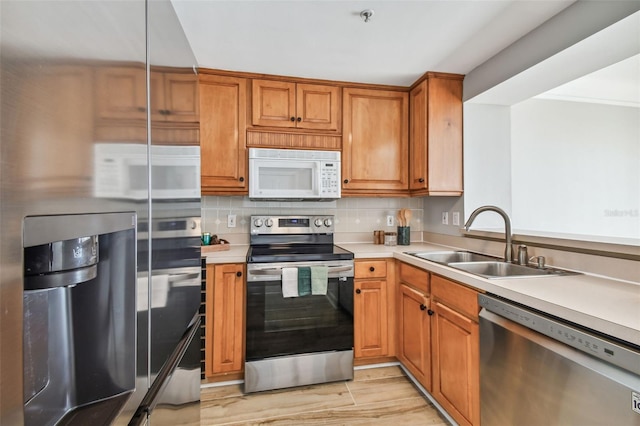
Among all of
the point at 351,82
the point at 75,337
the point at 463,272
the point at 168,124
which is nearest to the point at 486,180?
the point at 463,272

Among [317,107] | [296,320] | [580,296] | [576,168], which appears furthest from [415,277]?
[576,168]

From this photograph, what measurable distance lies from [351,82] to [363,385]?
236 cm

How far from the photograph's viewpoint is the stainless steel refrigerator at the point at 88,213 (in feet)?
1.22

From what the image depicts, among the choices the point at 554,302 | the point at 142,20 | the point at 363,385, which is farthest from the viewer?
the point at 363,385

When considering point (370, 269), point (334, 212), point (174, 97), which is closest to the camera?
point (174, 97)

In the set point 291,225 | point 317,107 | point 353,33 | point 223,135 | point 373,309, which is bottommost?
point 373,309

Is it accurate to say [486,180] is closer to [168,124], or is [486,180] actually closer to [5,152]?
[168,124]

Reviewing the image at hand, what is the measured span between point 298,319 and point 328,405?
56 centimetres

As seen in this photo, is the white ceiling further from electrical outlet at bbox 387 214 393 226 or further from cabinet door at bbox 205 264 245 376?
cabinet door at bbox 205 264 245 376

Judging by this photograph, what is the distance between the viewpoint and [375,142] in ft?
8.62

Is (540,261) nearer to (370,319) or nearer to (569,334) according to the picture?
(569,334)

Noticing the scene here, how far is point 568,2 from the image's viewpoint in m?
1.51

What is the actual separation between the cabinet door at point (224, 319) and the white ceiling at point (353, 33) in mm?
1471

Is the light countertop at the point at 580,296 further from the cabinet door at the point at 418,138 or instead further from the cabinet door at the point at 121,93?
the cabinet door at the point at 121,93
